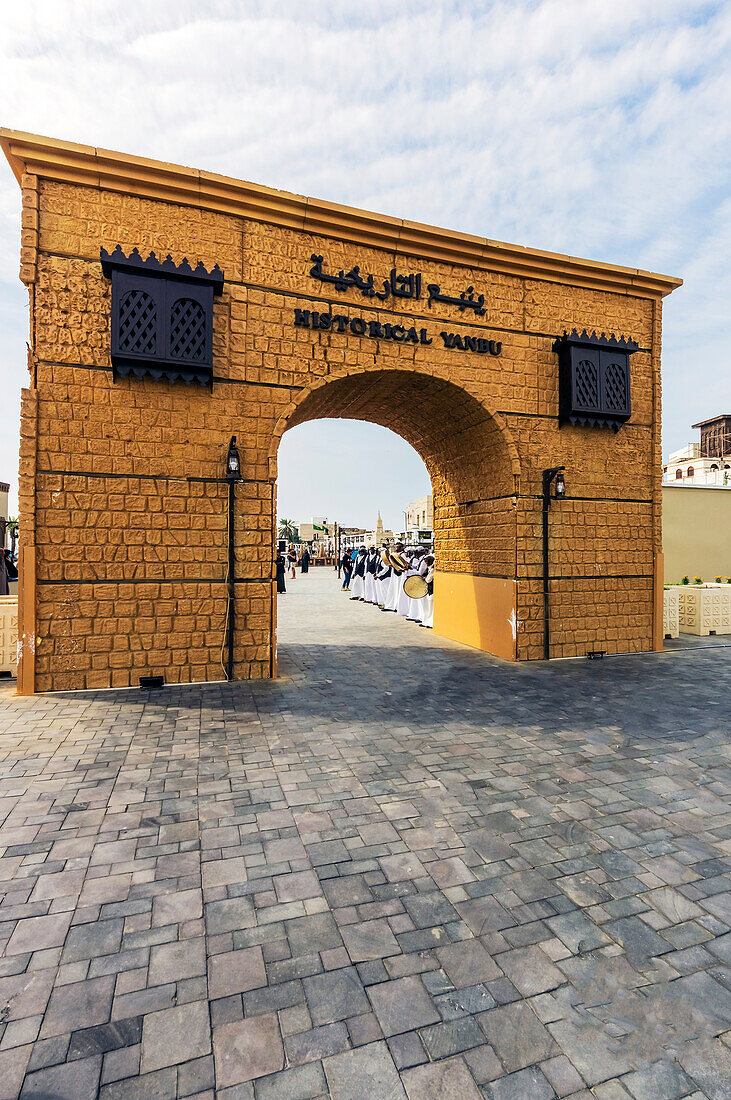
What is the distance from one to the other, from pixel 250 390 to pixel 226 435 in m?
0.71

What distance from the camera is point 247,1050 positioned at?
1908mm

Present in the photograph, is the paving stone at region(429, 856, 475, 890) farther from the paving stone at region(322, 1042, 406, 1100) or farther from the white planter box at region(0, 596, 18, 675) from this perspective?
the white planter box at region(0, 596, 18, 675)

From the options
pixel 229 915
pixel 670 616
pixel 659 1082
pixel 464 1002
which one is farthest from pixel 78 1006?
pixel 670 616

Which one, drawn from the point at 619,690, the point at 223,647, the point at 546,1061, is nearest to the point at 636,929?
the point at 546,1061

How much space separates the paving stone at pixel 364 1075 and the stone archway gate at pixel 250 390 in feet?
18.1

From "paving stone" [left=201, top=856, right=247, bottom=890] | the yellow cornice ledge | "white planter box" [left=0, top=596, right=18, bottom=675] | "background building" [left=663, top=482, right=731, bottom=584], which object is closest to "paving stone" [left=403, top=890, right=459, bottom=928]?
"paving stone" [left=201, top=856, right=247, bottom=890]

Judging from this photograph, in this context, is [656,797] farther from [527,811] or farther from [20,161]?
Answer: [20,161]

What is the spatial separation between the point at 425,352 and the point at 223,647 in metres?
5.31

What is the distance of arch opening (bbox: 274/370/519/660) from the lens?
850 cm

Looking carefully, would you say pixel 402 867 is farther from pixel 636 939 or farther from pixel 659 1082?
pixel 659 1082

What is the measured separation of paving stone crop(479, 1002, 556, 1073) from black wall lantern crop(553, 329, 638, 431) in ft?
26.8

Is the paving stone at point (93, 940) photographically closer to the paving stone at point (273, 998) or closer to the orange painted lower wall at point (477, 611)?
the paving stone at point (273, 998)

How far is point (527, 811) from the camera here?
368cm

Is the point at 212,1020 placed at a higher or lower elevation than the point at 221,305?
lower
